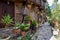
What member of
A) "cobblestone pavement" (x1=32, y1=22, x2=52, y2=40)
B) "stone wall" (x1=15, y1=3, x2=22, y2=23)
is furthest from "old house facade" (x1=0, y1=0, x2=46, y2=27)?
"cobblestone pavement" (x1=32, y1=22, x2=52, y2=40)

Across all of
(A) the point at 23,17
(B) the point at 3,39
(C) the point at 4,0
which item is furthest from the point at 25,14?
(B) the point at 3,39

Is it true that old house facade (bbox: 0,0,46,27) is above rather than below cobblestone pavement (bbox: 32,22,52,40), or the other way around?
above

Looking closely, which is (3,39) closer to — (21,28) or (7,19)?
(21,28)

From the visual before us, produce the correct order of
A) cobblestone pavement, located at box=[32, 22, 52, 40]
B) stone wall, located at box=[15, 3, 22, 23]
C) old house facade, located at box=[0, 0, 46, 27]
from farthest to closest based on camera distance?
stone wall, located at box=[15, 3, 22, 23], old house facade, located at box=[0, 0, 46, 27], cobblestone pavement, located at box=[32, 22, 52, 40]

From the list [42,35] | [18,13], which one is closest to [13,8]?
[18,13]

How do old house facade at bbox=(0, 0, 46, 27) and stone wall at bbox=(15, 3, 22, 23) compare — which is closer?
old house facade at bbox=(0, 0, 46, 27)

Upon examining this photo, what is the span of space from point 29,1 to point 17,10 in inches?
57.6

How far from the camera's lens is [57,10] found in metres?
16.5

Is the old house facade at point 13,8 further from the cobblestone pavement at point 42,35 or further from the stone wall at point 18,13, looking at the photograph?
the cobblestone pavement at point 42,35

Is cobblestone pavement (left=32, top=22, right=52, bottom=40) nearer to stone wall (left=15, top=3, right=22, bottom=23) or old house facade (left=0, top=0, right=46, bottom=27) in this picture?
stone wall (left=15, top=3, right=22, bottom=23)

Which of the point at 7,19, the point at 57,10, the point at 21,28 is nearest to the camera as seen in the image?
the point at 21,28

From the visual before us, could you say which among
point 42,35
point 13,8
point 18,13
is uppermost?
point 13,8

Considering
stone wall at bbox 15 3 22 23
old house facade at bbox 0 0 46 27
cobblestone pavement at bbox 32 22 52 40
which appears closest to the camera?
cobblestone pavement at bbox 32 22 52 40

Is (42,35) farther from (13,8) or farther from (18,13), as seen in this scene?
(13,8)
